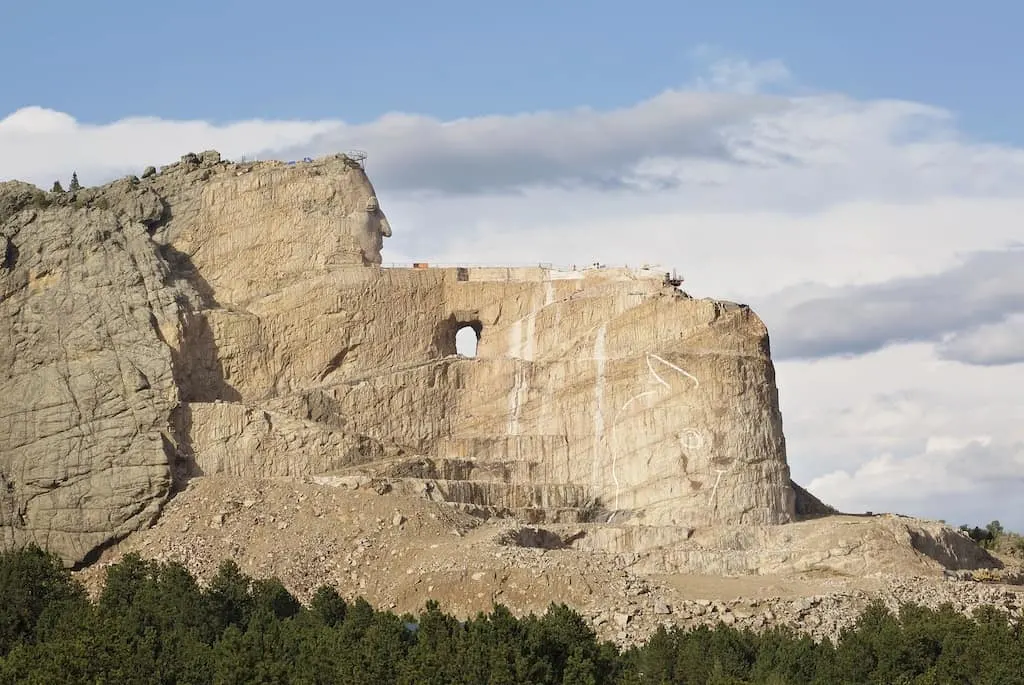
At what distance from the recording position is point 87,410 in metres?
107

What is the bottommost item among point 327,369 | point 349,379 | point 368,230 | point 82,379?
point 82,379

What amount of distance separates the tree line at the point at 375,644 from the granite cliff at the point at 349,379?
623 centimetres

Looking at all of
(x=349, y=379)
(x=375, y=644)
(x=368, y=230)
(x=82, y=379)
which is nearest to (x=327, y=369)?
(x=349, y=379)

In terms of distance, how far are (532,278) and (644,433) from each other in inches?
298

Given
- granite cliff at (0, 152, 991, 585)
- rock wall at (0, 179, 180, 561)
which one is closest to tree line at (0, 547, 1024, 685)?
rock wall at (0, 179, 180, 561)

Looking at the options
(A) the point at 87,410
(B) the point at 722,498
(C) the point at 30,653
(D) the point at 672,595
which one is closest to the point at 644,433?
(B) the point at 722,498

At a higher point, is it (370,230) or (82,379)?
(370,230)

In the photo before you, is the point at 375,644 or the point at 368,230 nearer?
the point at 375,644

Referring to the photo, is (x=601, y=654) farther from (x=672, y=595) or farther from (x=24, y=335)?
(x=24, y=335)

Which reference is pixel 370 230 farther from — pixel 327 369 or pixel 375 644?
pixel 375 644

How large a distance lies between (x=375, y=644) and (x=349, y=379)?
75.8 feet

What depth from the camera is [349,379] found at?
11181cm

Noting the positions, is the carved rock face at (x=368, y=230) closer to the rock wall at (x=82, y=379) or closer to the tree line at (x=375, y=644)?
the rock wall at (x=82, y=379)

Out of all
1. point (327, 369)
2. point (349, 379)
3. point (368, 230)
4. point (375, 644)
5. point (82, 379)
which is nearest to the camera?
point (375, 644)
